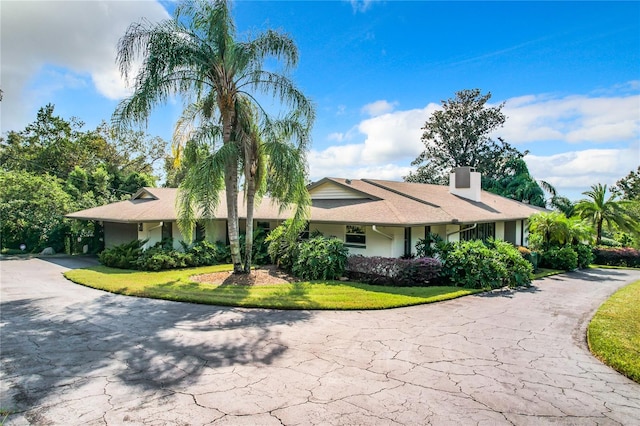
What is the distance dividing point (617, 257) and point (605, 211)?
2954 mm

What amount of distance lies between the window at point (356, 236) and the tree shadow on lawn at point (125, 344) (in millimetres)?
6791

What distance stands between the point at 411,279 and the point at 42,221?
25.0m

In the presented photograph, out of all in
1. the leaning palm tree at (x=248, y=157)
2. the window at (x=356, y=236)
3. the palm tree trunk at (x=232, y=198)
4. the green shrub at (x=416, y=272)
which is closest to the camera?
the leaning palm tree at (x=248, y=157)

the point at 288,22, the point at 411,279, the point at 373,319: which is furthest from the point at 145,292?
the point at 288,22

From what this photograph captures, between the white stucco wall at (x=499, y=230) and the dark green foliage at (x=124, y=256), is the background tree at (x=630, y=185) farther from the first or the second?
the dark green foliage at (x=124, y=256)

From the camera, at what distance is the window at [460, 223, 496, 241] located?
19.0m

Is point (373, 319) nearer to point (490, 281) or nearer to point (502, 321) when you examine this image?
point (502, 321)

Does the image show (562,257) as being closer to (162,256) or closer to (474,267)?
(474,267)

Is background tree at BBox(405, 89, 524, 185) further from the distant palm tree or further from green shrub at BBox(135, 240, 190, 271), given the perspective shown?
green shrub at BBox(135, 240, 190, 271)

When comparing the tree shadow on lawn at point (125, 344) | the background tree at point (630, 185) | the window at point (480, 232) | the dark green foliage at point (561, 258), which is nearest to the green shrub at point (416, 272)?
the tree shadow on lawn at point (125, 344)

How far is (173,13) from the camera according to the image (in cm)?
1377

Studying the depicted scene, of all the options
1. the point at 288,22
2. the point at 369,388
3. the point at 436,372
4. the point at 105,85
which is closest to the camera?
the point at 369,388

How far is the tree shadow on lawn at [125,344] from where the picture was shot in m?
5.88

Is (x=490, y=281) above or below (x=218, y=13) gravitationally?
below
